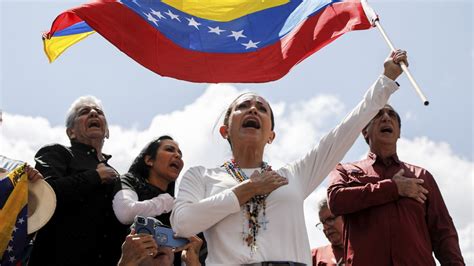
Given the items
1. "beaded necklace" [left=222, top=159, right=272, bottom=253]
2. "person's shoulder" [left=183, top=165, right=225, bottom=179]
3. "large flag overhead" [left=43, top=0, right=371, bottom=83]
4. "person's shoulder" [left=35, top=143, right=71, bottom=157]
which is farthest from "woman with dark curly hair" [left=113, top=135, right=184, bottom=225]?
"beaded necklace" [left=222, top=159, right=272, bottom=253]

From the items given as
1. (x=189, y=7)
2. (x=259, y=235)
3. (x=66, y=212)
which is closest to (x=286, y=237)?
(x=259, y=235)

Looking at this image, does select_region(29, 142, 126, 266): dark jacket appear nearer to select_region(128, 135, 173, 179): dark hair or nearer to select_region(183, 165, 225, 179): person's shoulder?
select_region(128, 135, 173, 179): dark hair

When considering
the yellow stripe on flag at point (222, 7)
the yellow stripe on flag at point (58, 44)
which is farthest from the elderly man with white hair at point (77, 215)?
the yellow stripe on flag at point (222, 7)

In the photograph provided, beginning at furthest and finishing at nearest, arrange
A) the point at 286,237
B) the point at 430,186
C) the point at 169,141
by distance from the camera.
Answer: the point at 169,141, the point at 430,186, the point at 286,237

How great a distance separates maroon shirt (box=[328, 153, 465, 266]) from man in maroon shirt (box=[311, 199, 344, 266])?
4.99 ft

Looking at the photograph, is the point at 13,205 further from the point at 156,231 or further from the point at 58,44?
the point at 58,44

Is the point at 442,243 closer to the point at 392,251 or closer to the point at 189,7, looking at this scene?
the point at 392,251

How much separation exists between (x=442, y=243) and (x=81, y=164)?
2.99 meters

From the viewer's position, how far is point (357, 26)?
5445 millimetres

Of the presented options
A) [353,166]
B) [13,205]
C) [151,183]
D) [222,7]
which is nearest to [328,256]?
[353,166]

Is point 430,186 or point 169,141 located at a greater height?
point 169,141

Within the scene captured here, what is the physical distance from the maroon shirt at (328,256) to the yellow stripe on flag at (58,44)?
3351 millimetres

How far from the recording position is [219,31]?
239 inches

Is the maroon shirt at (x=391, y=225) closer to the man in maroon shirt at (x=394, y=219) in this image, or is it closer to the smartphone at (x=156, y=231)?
the man in maroon shirt at (x=394, y=219)
